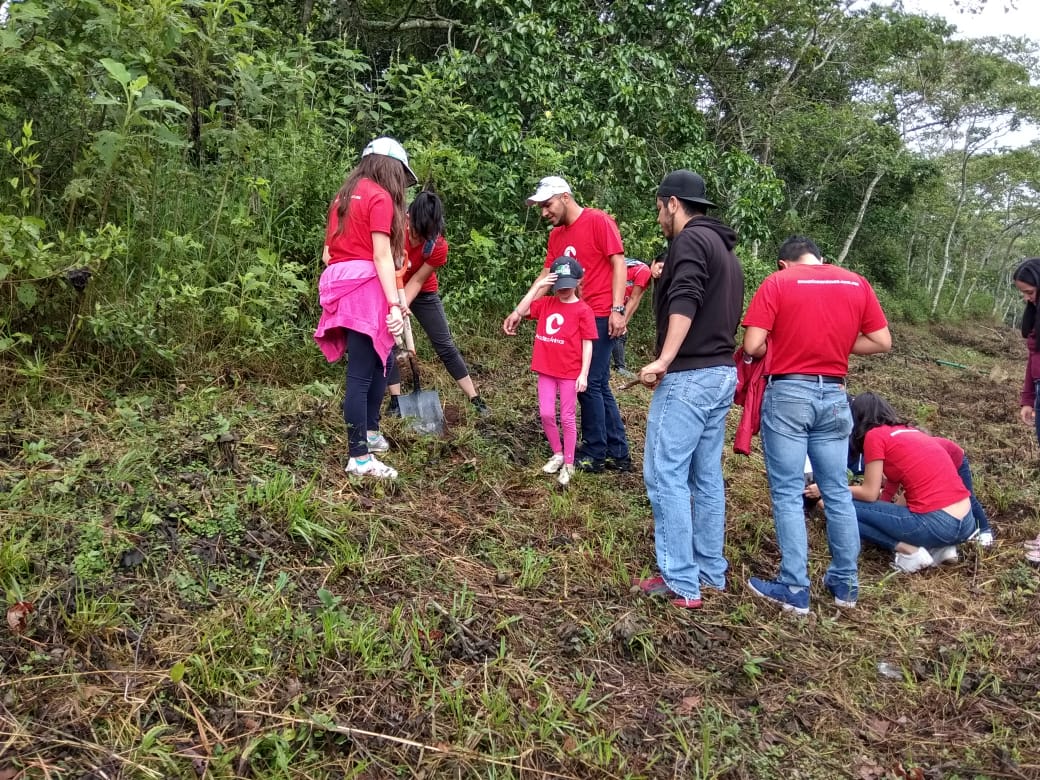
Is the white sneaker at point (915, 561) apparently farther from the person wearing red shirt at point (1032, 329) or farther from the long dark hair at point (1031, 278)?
the long dark hair at point (1031, 278)

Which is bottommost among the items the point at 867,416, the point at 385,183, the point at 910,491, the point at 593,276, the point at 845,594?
the point at 845,594

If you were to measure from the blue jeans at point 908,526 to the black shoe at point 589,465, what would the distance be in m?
1.64

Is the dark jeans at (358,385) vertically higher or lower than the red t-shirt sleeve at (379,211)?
lower

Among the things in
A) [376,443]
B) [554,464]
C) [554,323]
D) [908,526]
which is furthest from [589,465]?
[908,526]

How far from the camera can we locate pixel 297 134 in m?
5.81

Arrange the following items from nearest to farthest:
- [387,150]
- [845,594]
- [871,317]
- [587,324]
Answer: [871,317], [845,594], [387,150], [587,324]

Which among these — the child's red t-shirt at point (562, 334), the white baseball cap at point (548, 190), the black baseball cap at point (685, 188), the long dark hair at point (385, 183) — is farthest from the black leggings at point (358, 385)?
the black baseball cap at point (685, 188)

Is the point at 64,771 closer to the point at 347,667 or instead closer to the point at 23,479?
the point at 347,667

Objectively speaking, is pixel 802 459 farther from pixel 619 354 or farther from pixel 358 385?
pixel 619 354

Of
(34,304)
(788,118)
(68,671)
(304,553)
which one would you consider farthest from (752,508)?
(788,118)

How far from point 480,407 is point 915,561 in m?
3.11

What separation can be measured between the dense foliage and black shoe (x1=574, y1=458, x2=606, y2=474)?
2303 mm

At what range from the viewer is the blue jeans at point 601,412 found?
4863 millimetres

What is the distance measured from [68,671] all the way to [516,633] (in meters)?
1.61
